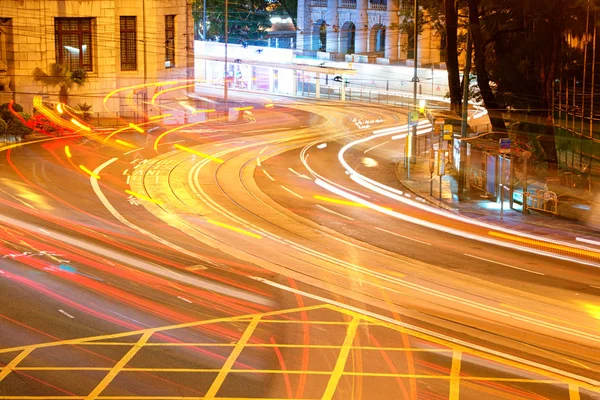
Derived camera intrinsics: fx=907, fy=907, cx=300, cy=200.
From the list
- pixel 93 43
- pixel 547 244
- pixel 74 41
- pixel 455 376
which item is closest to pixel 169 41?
pixel 93 43

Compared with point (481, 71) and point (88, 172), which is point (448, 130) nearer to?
point (481, 71)

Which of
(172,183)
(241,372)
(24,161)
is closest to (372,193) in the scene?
(172,183)

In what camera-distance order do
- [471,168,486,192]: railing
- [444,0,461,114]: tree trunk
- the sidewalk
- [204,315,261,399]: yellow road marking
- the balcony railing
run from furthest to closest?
the balcony railing → [444,0,461,114]: tree trunk → [471,168,486,192]: railing → the sidewalk → [204,315,261,399]: yellow road marking

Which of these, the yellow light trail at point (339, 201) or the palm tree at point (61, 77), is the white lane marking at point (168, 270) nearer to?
the yellow light trail at point (339, 201)

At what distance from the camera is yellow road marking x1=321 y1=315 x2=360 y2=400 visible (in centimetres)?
1538

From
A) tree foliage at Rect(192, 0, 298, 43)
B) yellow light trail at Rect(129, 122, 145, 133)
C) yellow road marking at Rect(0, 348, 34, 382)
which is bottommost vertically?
yellow road marking at Rect(0, 348, 34, 382)

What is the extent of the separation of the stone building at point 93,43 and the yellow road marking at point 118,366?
44013 mm

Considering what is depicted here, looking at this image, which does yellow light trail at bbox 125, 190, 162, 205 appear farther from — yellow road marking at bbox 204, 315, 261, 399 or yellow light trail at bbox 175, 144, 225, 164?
yellow road marking at bbox 204, 315, 261, 399

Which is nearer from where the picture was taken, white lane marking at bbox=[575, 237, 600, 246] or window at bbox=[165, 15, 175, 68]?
white lane marking at bbox=[575, 237, 600, 246]

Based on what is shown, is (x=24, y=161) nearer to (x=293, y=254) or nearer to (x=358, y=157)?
(x=358, y=157)

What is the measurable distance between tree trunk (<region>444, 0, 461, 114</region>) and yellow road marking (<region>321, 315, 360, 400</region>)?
3149 cm

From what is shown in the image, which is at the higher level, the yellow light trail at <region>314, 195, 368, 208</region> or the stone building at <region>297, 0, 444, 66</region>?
the stone building at <region>297, 0, 444, 66</region>

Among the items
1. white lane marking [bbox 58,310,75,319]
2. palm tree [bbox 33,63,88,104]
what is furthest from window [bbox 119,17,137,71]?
white lane marking [bbox 58,310,75,319]

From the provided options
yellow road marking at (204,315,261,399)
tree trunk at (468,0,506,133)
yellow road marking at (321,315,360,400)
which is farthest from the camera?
tree trunk at (468,0,506,133)
